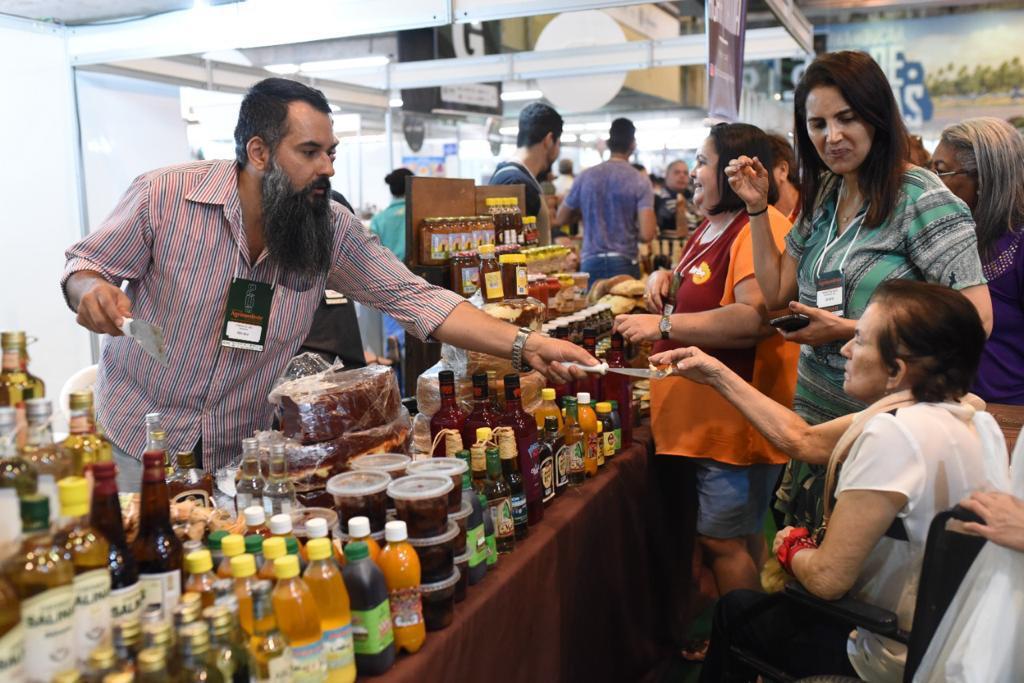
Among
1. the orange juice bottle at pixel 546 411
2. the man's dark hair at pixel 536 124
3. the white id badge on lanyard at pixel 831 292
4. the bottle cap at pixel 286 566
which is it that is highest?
the man's dark hair at pixel 536 124

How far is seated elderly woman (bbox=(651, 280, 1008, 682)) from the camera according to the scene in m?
1.68

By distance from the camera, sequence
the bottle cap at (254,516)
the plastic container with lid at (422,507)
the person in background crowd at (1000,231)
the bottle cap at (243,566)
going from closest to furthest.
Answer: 1. the bottle cap at (243,566)
2. the bottle cap at (254,516)
3. the plastic container with lid at (422,507)
4. the person in background crowd at (1000,231)

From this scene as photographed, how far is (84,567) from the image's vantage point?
42.1 inches

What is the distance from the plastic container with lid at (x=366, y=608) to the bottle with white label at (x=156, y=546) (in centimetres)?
26

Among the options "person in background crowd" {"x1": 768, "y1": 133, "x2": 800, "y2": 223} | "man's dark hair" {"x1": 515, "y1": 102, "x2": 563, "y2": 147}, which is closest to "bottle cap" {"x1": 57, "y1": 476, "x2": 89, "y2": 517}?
"person in background crowd" {"x1": 768, "y1": 133, "x2": 800, "y2": 223}

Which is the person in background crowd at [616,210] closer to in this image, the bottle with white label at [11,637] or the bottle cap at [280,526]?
the bottle cap at [280,526]

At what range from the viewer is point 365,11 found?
11.3ft

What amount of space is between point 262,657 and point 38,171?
3702 mm

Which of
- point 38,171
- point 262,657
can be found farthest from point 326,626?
point 38,171

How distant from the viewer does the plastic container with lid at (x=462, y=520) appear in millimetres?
1658

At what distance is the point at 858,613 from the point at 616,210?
477 cm

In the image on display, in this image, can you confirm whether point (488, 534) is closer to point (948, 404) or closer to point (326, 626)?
point (326, 626)

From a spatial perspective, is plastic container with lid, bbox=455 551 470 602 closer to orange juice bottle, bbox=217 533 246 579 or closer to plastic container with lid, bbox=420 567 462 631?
plastic container with lid, bbox=420 567 462 631

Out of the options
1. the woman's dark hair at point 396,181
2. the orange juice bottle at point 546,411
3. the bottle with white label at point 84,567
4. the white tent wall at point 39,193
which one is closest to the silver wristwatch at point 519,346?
→ the orange juice bottle at point 546,411
